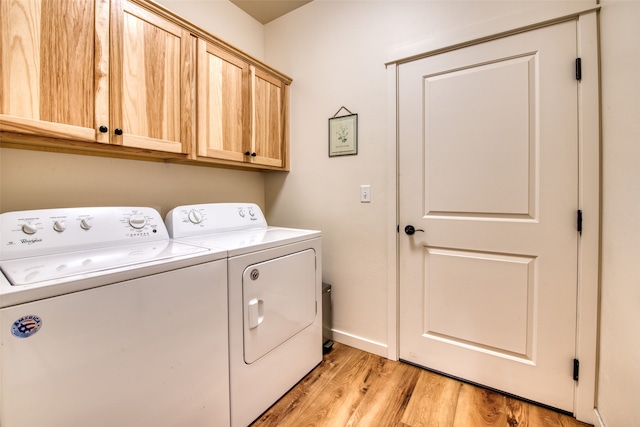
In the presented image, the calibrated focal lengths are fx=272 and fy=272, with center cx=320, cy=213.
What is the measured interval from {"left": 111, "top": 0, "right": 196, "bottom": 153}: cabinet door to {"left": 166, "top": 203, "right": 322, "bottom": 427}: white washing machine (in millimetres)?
438

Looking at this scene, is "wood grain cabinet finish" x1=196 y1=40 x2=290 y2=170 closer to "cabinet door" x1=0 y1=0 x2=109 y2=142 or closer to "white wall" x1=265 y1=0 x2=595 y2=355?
"white wall" x1=265 y1=0 x2=595 y2=355

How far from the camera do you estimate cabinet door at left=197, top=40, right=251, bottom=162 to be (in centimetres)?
158

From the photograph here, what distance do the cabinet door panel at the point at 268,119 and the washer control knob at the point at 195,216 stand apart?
52 cm

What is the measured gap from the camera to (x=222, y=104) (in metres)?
1.70

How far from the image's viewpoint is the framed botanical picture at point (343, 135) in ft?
6.27

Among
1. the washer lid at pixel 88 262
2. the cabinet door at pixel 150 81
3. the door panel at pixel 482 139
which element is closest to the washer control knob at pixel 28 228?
the washer lid at pixel 88 262

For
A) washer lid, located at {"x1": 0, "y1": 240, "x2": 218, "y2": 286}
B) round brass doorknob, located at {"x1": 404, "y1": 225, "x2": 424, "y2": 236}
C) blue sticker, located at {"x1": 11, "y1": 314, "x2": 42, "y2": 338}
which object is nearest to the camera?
blue sticker, located at {"x1": 11, "y1": 314, "x2": 42, "y2": 338}

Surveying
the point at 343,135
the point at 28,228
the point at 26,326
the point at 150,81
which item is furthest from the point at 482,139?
the point at 28,228

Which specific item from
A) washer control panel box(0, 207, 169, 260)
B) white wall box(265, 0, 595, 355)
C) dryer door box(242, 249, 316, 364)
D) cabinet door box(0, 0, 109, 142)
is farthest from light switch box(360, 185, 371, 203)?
cabinet door box(0, 0, 109, 142)

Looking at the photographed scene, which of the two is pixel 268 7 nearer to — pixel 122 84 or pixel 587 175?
pixel 122 84

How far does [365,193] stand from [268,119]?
913mm

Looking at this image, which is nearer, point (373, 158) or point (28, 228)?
point (28, 228)

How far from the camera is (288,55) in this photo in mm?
2244

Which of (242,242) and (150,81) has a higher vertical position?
(150,81)
